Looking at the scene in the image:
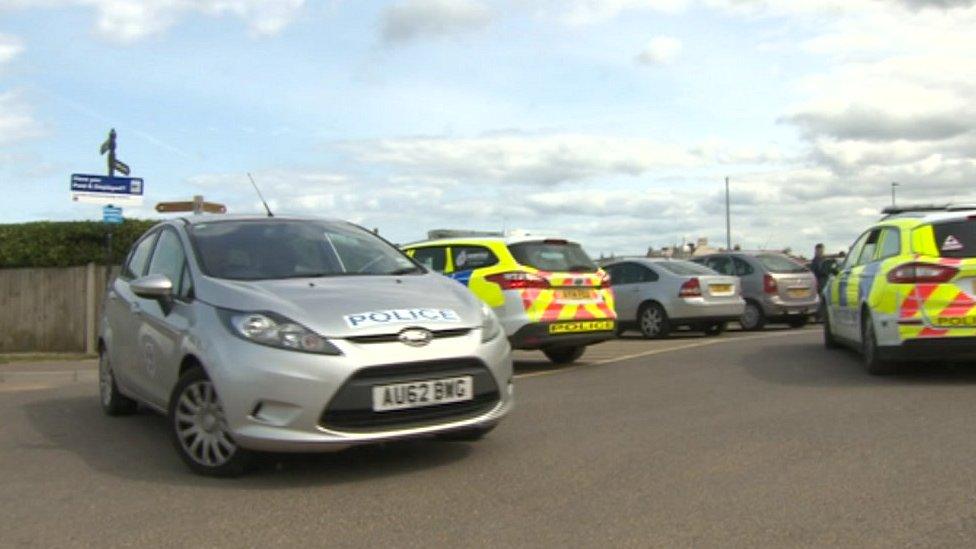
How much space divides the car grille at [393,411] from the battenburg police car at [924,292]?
4.81 metres

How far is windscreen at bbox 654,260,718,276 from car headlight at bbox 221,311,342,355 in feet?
38.3

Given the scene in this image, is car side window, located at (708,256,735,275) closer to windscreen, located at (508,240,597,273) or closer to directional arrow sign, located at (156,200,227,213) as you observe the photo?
windscreen, located at (508,240,597,273)

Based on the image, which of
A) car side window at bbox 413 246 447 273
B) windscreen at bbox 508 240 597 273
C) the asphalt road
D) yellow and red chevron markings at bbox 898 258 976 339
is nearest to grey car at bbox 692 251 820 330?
windscreen at bbox 508 240 597 273

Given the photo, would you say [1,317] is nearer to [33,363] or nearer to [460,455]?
[33,363]

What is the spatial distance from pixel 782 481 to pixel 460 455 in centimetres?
192

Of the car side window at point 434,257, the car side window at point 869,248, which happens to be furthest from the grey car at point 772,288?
the car side window at point 434,257

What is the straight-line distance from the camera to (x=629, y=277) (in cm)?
1667

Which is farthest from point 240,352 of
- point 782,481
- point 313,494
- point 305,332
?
point 782,481

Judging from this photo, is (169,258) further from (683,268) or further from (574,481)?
(683,268)

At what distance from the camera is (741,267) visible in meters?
17.5

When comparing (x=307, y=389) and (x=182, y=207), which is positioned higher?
(x=182, y=207)

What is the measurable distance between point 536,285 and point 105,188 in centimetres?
814

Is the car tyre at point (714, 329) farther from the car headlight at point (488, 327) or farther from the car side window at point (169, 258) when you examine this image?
the car side window at point (169, 258)

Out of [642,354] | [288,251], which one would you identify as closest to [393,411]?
[288,251]
